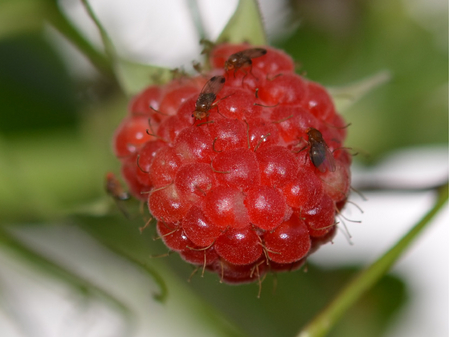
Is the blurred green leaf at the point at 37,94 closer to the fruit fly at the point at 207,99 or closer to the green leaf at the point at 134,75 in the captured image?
the green leaf at the point at 134,75

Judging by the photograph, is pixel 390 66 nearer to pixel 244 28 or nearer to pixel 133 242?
pixel 244 28

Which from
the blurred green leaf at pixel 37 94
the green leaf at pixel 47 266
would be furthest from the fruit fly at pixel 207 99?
the blurred green leaf at pixel 37 94

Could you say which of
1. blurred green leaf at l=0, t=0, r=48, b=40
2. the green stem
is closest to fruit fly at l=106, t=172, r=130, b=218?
the green stem

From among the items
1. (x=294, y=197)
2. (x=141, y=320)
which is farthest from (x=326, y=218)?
(x=141, y=320)

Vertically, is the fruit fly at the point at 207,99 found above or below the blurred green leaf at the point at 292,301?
above

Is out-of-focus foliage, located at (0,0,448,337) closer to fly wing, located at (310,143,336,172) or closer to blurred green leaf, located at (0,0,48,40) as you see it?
blurred green leaf, located at (0,0,48,40)

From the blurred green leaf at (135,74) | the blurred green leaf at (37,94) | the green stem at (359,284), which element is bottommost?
the green stem at (359,284)

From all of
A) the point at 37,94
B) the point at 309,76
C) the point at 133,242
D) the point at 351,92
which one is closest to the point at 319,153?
the point at 351,92
